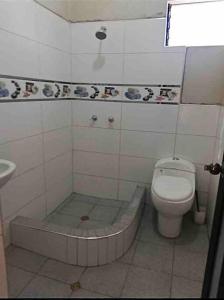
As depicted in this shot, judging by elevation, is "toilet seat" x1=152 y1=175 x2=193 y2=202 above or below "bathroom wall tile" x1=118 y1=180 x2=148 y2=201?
above

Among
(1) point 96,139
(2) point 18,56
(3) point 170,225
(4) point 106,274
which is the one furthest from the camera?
(1) point 96,139

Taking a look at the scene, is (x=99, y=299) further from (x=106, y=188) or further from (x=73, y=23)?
(x=73, y=23)

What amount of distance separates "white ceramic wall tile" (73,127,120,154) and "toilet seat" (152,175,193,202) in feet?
2.04

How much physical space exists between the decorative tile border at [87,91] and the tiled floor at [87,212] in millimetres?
1102

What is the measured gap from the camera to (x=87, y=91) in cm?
231

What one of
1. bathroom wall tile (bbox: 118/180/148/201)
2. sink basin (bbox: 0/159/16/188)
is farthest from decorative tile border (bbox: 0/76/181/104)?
bathroom wall tile (bbox: 118/180/148/201)

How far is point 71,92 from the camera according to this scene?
2.34m

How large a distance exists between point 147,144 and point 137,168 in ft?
0.91

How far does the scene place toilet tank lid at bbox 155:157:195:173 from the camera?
2.06m

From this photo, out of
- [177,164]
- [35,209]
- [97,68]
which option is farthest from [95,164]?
[97,68]

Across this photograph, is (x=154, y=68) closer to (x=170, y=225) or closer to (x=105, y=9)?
(x=105, y=9)

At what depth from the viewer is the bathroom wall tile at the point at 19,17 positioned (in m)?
1.47

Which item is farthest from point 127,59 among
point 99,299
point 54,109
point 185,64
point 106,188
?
point 99,299

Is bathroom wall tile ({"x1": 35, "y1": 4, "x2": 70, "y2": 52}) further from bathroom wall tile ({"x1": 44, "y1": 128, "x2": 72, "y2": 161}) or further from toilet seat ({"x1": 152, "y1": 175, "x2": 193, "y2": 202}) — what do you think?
toilet seat ({"x1": 152, "y1": 175, "x2": 193, "y2": 202})
